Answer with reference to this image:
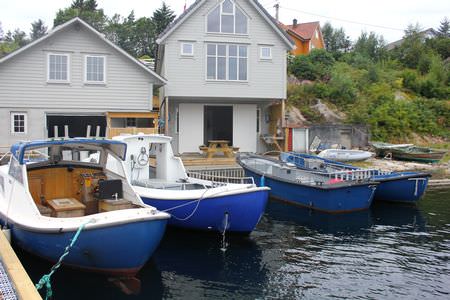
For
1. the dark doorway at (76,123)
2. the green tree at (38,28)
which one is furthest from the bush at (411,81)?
the green tree at (38,28)

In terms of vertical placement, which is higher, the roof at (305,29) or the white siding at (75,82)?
the roof at (305,29)

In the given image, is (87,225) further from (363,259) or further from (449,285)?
(449,285)

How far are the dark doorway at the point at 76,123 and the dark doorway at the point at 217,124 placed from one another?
25.9ft

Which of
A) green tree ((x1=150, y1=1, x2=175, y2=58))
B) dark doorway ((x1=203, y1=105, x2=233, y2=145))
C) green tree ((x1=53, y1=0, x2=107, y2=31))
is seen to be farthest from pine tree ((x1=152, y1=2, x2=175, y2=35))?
dark doorway ((x1=203, y1=105, x2=233, y2=145))

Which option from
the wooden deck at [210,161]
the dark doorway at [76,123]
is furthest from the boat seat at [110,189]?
the dark doorway at [76,123]

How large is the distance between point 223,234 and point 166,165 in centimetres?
361

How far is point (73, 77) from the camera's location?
70.2 ft

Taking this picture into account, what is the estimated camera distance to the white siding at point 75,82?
2062 centimetres

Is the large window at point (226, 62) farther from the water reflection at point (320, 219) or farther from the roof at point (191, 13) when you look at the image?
the water reflection at point (320, 219)

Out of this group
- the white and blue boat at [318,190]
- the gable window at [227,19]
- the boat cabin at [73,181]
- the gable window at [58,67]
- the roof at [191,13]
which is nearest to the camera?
the boat cabin at [73,181]

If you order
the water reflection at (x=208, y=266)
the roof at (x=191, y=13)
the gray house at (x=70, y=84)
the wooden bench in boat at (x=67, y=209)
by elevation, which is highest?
the roof at (x=191, y=13)

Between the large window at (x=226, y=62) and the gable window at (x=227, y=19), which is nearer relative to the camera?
the gable window at (x=227, y=19)

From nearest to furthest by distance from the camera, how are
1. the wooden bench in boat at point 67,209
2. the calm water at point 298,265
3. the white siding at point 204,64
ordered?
1. the calm water at point 298,265
2. the wooden bench in boat at point 67,209
3. the white siding at point 204,64

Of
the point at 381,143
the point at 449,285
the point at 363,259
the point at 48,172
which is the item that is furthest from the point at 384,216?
the point at 381,143
